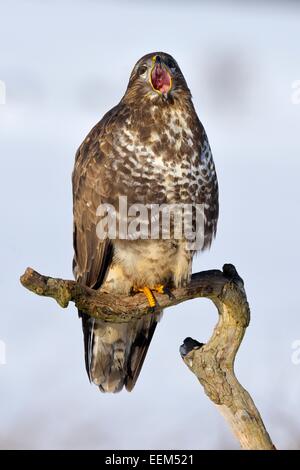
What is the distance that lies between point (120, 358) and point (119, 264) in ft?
3.29

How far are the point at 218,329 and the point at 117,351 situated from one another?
1.17m

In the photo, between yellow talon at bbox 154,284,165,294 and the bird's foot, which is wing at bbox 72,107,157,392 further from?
yellow talon at bbox 154,284,165,294

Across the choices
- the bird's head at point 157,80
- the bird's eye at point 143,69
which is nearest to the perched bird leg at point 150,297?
the bird's head at point 157,80

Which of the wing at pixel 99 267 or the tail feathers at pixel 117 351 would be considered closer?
the wing at pixel 99 267

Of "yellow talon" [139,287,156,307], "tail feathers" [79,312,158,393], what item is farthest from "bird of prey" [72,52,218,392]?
"tail feathers" [79,312,158,393]

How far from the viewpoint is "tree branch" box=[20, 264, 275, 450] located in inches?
258

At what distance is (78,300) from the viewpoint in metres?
6.54

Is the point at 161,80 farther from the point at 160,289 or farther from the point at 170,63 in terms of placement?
the point at 160,289

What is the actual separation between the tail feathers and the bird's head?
1671 millimetres

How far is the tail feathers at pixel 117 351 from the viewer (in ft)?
25.5

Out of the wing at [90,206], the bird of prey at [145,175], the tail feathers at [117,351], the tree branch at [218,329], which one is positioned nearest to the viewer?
the tree branch at [218,329]

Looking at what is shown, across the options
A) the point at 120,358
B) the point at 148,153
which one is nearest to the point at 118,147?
the point at 148,153

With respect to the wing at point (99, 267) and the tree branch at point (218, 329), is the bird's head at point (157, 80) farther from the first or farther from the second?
the tree branch at point (218, 329)

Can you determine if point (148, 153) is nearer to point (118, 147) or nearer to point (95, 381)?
point (118, 147)
